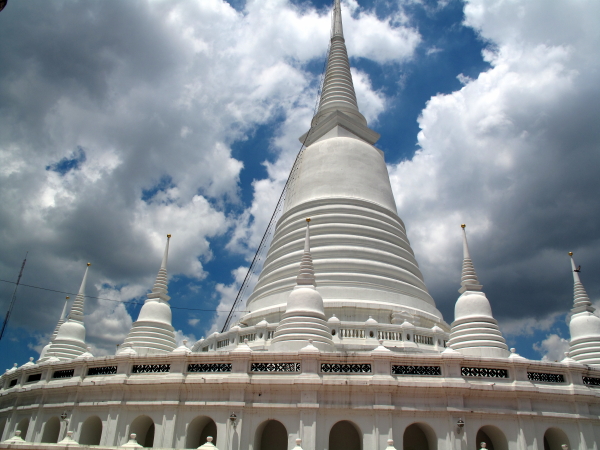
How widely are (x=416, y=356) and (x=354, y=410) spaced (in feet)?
9.72

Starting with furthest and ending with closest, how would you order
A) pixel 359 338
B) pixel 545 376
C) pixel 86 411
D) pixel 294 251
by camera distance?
1. pixel 294 251
2. pixel 359 338
3. pixel 86 411
4. pixel 545 376

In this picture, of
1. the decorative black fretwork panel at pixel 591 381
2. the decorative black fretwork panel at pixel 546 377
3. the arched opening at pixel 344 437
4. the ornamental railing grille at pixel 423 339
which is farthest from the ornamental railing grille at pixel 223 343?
the decorative black fretwork panel at pixel 591 381

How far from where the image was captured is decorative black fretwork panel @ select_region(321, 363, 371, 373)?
16.5 meters

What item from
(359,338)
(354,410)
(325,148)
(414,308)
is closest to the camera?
Answer: (354,410)

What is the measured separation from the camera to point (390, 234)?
1153 inches

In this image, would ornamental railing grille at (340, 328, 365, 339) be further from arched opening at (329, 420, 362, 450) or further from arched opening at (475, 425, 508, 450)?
arched opening at (475, 425, 508, 450)

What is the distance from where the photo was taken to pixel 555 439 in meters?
16.8

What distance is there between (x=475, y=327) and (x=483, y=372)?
381 centimetres

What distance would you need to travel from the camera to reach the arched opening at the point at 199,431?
661 inches

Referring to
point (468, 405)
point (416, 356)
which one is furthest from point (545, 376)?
point (416, 356)

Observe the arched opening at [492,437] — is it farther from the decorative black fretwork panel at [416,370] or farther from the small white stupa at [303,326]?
the small white stupa at [303,326]

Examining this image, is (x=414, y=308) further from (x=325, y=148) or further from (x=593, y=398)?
(x=325, y=148)

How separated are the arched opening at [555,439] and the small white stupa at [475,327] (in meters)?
3.31

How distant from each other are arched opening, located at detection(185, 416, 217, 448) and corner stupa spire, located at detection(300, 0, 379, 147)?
23.9m
